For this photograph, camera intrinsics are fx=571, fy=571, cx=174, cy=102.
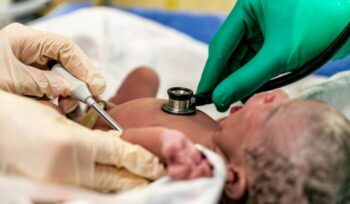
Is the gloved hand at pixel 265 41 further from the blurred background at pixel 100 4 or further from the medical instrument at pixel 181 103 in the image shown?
the blurred background at pixel 100 4

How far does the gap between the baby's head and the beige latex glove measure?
0.12 meters

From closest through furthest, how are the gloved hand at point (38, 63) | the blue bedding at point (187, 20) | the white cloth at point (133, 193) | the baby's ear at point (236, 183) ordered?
the white cloth at point (133, 193) < the baby's ear at point (236, 183) < the gloved hand at point (38, 63) < the blue bedding at point (187, 20)

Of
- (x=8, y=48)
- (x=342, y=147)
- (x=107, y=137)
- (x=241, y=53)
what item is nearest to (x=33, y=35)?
(x=8, y=48)

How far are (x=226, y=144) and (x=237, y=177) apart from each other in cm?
8

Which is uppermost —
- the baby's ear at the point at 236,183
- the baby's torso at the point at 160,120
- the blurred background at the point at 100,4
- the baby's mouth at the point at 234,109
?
the baby's mouth at the point at 234,109

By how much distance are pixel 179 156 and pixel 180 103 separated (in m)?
0.28

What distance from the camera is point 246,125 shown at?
2.78 ft

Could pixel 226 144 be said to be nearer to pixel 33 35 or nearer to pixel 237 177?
pixel 237 177

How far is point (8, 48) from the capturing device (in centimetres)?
94

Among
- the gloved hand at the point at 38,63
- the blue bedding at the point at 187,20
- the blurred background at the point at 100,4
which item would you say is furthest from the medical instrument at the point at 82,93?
the blurred background at the point at 100,4

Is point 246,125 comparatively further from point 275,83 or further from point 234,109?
point 275,83

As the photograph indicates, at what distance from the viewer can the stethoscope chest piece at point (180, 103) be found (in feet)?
3.34

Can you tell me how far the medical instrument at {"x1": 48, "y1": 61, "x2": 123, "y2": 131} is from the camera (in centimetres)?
94

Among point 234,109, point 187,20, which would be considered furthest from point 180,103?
point 187,20
